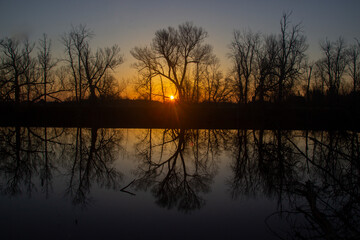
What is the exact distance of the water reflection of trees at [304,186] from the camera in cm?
432

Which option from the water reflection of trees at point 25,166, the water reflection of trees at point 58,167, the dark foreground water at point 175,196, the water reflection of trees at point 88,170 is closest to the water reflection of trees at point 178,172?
the dark foreground water at point 175,196

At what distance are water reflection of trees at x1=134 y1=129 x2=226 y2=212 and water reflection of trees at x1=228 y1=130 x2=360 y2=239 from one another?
0.90m

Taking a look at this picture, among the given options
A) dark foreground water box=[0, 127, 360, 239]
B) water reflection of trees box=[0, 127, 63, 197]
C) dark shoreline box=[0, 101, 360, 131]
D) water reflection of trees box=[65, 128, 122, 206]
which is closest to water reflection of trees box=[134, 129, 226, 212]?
dark foreground water box=[0, 127, 360, 239]

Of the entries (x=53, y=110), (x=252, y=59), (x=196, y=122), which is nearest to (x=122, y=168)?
(x=196, y=122)

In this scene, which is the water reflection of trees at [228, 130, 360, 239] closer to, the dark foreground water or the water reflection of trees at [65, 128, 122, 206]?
the dark foreground water

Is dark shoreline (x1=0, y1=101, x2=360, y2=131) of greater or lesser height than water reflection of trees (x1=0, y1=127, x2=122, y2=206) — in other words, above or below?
above

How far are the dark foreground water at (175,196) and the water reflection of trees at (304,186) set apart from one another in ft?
0.08

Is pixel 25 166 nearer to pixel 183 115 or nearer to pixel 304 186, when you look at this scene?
pixel 304 186

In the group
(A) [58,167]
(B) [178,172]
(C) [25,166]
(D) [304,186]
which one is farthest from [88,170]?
(D) [304,186]

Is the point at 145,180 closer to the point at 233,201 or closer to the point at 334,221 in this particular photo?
the point at 233,201

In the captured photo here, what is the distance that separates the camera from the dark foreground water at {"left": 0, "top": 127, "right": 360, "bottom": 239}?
171 inches

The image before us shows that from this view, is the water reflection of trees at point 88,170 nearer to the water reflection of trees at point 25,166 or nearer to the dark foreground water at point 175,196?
the dark foreground water at point 175,196

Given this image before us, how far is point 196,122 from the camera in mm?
28203

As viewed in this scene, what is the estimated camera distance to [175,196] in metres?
6.11
